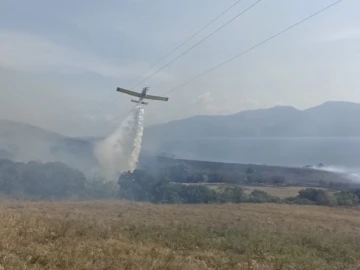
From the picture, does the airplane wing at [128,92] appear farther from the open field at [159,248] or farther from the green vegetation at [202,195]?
the open field at [159,248]

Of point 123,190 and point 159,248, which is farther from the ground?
point 123,190

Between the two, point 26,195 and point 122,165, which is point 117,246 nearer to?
point 26,195

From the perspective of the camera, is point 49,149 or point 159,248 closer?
point 159,248

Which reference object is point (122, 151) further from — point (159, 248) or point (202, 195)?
point (159, 248)

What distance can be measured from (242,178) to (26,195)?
4921 centimetres

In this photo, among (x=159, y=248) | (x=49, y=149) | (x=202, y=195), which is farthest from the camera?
(x=49, y=149)

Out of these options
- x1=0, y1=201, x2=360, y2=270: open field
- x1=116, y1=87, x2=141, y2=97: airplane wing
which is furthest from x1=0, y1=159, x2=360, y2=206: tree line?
x1=0, y1=201, x2=360, y2=270: open field

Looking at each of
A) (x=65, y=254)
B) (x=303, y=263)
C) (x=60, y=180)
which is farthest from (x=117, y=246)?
(x=60, y=180)

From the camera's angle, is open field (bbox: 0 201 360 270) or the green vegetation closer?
open field (bbox: 0 201 360 270)

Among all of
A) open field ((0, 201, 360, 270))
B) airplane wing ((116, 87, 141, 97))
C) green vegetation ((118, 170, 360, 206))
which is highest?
airplane wing ((116, 87, 141, 97))

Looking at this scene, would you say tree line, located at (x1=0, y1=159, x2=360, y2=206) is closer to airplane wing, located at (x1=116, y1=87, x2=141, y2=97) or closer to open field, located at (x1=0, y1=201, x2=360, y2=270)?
airplane wing, located at (x1=116, y1=87, x2=141, y2=97)

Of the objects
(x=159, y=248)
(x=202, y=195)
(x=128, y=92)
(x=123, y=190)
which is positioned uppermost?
(x=128, y=92)

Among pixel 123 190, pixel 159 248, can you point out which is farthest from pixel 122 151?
pixel 159 248

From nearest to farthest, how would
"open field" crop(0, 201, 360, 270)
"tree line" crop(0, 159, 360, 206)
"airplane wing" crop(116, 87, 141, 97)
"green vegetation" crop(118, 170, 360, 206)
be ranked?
"open field" crop(0, 201, 360, 270) < "airplane wing" crop(116, 87, 141, 97) < "green vegetation" crop(118, 170, 360, 206) < "tree line" crop(0, 159, 360, 206)
